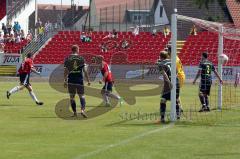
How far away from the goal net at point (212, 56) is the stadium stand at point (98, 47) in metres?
2.03

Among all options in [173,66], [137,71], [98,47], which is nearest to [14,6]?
[98,47]

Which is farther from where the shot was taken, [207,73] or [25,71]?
[25,71]

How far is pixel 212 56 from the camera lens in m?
37.9

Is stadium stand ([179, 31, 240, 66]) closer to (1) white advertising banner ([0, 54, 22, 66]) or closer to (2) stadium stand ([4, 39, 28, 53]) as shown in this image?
(1) white advertising banner ([0, 54, 22, 66])

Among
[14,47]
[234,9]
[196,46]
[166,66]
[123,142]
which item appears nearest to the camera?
[123,142]

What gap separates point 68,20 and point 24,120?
6352 centimetres

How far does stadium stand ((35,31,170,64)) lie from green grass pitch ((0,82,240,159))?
2941cm

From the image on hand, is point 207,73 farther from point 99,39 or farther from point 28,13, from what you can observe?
point 28,13

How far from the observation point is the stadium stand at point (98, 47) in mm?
51125

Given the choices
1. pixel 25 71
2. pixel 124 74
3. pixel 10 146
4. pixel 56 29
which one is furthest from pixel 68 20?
pixel 10 146

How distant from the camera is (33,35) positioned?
5628cm

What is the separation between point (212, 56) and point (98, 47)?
16.0 metres

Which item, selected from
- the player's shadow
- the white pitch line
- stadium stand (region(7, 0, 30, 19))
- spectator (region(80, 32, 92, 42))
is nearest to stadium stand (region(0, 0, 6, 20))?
stadium stand (region(7, 0, 30, 19))

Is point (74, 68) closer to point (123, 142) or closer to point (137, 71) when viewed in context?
point (123, 142)
